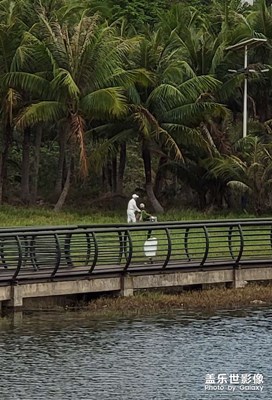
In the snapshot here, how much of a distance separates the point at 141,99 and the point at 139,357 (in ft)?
74.7

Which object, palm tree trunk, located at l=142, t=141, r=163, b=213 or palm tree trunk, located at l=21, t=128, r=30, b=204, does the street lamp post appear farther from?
palm tree trunk, located at l=21, t=128, r=30, b=204

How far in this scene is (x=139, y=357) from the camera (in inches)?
741

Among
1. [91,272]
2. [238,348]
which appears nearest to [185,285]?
[91,272]

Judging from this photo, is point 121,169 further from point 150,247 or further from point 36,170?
point 150,247

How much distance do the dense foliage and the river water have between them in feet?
51.5

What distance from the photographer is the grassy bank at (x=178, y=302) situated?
2353 centimetres

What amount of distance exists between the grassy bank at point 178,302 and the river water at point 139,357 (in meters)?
0.59

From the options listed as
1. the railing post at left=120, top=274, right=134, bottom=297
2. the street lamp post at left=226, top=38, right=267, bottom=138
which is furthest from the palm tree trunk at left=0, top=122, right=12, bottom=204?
the railing post at left=120, top=274, right=134, bottom=297

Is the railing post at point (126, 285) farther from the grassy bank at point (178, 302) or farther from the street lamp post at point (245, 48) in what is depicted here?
the street lamp post at point (245, 48)

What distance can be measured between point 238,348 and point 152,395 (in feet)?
13.0

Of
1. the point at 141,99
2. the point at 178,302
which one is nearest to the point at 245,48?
the point at 141,99

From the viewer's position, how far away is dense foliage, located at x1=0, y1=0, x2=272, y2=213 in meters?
38.0

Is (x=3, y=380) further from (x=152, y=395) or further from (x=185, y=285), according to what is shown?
(x=185, y=285)

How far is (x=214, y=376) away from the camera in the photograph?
57.1 ft
